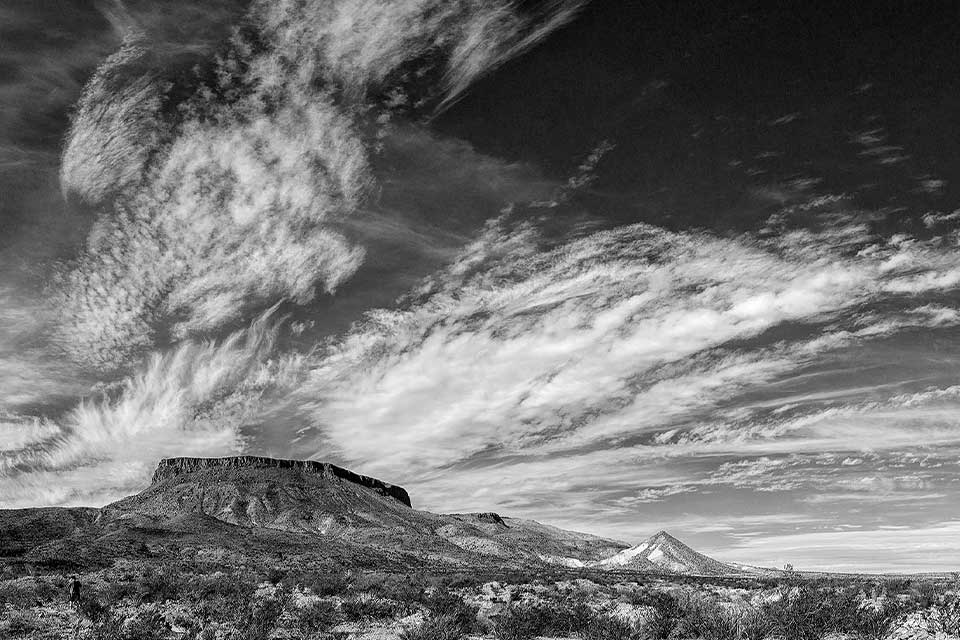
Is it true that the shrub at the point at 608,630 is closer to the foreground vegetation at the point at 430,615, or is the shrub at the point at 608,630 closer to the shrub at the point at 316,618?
the foreground vegetation at the point at 430,615

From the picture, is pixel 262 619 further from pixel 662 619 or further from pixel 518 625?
pixel 662 619

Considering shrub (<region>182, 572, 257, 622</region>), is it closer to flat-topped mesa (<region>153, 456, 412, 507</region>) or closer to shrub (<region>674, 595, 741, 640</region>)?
shrub (<region>674, 595, 741, 640</region>)

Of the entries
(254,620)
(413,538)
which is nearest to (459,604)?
(254,620)

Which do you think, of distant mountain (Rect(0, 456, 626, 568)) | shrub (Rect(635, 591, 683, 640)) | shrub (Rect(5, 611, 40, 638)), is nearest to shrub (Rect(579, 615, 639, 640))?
shrub (Rect(635, 591, 683, 640))

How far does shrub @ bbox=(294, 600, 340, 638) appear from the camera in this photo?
15831 millimetres

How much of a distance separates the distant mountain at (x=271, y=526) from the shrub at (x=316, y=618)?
6063cm

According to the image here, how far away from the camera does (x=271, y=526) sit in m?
140

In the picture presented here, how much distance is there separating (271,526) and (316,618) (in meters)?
136

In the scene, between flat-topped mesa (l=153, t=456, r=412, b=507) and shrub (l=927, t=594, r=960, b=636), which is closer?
shrub (l=927, t=594, r=960, b=636)

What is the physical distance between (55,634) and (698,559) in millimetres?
108222

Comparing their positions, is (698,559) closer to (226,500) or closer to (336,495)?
(336,495)

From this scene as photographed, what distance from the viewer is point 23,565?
A: 39.0 metres

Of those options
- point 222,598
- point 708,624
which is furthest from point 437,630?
point 222,598

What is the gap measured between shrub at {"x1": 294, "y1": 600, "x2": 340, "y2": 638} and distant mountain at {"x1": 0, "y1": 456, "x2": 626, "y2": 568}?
60631 mm
